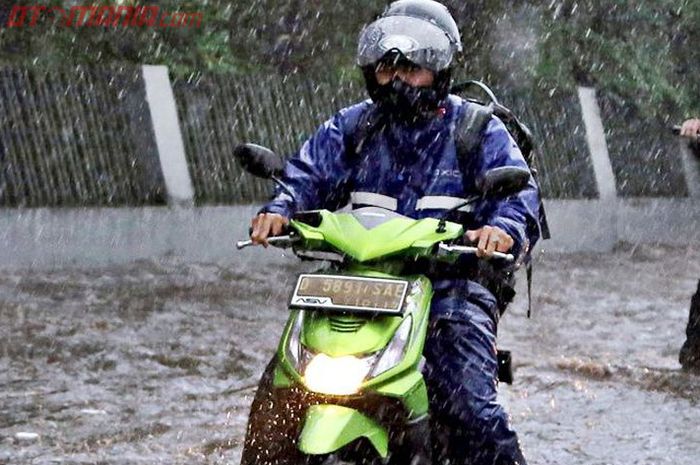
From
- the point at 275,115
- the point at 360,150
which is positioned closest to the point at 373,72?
the point at 360,150

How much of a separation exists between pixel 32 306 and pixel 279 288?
2820mm

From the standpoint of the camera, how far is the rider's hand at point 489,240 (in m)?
4.87

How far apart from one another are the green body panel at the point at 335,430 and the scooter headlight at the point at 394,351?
0.14m

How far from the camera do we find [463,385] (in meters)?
4.99

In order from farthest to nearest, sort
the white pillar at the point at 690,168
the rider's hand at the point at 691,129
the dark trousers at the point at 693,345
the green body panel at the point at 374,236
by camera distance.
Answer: the white pillar at the point at 690,168 → the dark trousers at the point at 693,345 → the rider's hand at the point at 691,129 → the green body panel at the point at 374,236

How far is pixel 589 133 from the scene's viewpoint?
20391 mm

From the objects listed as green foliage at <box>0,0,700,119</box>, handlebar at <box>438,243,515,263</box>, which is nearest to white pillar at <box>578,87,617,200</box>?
green foliage at <box>0,0,700,119</box>

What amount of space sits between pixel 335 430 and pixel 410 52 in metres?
1.44

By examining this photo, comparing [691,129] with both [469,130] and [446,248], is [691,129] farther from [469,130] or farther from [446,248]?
[446,248]

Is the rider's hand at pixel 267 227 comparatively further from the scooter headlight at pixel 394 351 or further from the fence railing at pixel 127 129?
the fence railing at pixel 127 129

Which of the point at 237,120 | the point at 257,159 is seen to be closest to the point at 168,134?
the point at 237,120

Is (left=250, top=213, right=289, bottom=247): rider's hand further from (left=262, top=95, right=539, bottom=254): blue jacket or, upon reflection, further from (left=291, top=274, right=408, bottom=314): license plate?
(left=291, top=274, right=408, bottom=314): license plate

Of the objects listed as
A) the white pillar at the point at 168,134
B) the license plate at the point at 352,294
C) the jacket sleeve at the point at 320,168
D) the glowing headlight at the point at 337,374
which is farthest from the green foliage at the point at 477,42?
the glowing headlight at the point at 337,374

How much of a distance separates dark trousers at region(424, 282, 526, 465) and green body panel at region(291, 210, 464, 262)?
0.91 feet
